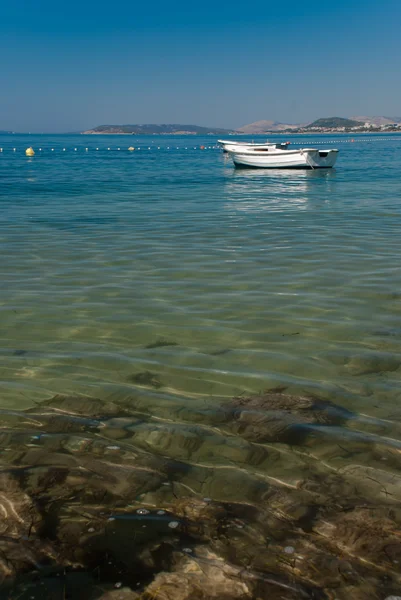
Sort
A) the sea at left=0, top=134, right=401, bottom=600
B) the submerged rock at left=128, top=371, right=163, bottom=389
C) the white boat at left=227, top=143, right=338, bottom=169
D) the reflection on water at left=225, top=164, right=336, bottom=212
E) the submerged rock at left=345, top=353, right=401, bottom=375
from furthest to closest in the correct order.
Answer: the white boat at left=227, top=143, right=338, bottom=169 → the reflection on water at left=225, top=164, right=336, bottom=212 → the submerged rock at left=345, top=353, right=401, bottom=375 → the submerged rock at left=128, top=371, right=163, bottom=389 → the sea at left=0, top=134, right=401, bottom=600

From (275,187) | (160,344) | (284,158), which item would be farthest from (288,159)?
(160,344)

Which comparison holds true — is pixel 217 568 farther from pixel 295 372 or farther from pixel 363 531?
pixel 295 372

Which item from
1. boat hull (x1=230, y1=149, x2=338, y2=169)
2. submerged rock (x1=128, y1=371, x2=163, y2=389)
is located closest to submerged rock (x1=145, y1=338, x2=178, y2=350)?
submerged rock (x1=128, y1=371, x2=163, y2=389)

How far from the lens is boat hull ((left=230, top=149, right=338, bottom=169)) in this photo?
112 feet

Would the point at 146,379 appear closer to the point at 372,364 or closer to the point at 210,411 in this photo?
the point at 210,411

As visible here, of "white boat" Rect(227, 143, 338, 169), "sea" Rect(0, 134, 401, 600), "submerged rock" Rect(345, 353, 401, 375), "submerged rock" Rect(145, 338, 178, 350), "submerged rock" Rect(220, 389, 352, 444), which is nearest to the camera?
"sea" Rect(0, 134, 401, 600)

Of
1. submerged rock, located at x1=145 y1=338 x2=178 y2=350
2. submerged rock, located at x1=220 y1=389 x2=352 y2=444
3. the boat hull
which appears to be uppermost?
the boat hull

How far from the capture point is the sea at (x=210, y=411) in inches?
114

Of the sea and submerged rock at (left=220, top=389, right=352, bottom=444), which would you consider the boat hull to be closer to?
the sea

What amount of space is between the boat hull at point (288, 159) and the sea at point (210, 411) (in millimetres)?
24574

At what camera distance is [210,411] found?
14.8 ft

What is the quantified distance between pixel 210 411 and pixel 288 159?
32683mm

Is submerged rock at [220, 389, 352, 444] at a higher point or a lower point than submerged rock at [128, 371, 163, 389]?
lower

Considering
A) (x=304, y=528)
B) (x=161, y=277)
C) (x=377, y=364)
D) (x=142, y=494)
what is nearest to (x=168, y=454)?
(x=142, y=494)
